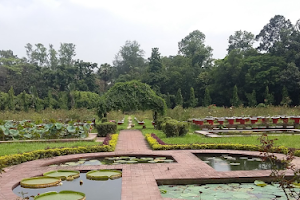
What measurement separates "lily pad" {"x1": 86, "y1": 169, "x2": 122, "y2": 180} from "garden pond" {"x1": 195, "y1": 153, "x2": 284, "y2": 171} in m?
2.30

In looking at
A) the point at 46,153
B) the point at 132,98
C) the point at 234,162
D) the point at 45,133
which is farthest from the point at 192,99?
the point at 46,153

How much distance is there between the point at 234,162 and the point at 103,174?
3409 mm

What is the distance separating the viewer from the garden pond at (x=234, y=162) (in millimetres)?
6539

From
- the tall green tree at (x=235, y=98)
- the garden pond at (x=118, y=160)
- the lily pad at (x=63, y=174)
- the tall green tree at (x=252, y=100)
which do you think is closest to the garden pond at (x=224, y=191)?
the lily pad at (x=63, y=174)

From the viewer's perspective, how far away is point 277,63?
30141 mm

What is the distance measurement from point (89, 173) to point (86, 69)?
37.3 metres

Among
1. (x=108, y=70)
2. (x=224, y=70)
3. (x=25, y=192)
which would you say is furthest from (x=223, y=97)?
(x=25, y=192)

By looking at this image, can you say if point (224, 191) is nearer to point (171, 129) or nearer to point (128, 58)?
point (171, 129)

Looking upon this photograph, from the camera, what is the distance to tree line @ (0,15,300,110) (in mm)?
30500

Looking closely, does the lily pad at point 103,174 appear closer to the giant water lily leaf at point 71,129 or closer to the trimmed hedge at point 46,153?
the trimmed hedge at point 46,153

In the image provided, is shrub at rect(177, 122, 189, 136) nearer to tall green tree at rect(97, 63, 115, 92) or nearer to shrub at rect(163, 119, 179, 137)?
shrub at rect(163, 119, 179, 137)

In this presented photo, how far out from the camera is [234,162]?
7.21 m

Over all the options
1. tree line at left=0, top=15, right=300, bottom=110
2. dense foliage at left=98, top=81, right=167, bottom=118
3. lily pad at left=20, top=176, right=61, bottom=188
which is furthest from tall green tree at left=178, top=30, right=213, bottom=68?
lily pad at left=20, top=176, right=61, bottom=188

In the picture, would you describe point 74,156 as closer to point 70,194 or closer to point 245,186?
point 70,194
